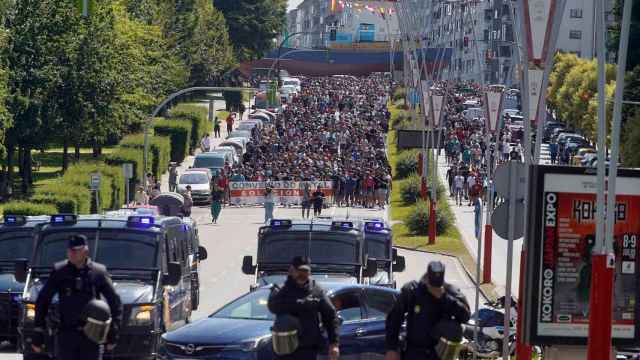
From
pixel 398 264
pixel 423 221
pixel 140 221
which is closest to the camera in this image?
pixel 140 221

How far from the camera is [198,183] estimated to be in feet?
205

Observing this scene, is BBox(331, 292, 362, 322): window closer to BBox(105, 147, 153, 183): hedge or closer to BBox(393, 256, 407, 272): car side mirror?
BBox(393, 256, 407, 272): car side mirror

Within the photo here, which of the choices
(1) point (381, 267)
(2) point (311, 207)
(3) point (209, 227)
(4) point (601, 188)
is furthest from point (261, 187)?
(4) point (601, 188)

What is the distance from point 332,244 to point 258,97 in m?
99.5

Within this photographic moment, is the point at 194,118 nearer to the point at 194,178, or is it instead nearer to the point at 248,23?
the point at 194,178

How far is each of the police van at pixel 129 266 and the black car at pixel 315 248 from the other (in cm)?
218

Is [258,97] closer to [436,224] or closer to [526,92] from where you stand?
[436,224]

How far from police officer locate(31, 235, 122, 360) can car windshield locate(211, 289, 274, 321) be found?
3.89 metres

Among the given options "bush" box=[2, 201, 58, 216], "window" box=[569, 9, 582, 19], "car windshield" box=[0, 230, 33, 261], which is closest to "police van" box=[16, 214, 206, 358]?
"car windshield" box=[0, 230, 33, 261]

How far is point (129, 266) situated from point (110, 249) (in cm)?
34

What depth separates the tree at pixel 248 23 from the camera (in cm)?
15112

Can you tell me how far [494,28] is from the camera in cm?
19700

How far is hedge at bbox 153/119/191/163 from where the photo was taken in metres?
77.1

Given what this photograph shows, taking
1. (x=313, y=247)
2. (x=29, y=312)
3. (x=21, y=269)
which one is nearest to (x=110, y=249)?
(x=21, y=269)
